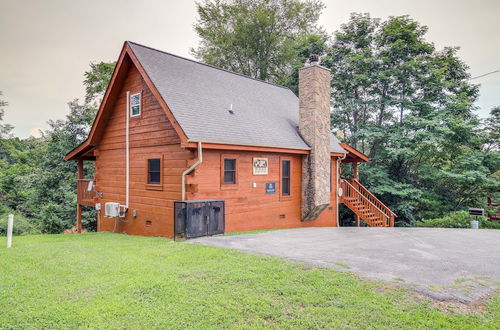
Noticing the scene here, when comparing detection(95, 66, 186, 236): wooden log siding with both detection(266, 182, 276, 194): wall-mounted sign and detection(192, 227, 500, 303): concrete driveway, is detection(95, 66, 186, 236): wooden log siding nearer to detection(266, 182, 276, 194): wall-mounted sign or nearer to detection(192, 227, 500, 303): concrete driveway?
detection(192, 227, 500, 303): concrete driveway

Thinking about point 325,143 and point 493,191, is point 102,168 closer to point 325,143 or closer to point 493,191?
point 325,143

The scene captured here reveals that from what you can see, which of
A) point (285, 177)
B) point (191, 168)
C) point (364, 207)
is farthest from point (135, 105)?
point (364, 207)

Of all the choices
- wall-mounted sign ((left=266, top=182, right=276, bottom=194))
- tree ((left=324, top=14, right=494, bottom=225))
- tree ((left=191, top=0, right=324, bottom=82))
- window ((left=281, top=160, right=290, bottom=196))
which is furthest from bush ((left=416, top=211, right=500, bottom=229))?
tree ((left=191, top=0, right=324, bottom=82))

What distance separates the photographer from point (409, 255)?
6.71 metres

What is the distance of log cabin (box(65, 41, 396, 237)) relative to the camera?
984 centimetres

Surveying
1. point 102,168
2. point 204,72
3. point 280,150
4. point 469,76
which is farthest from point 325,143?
point 469,76

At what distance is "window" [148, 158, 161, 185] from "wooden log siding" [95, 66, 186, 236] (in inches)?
7.4

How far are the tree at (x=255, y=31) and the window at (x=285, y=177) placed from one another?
1789 cm

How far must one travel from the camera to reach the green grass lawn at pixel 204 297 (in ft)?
11.5

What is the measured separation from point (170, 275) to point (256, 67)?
26873 mm

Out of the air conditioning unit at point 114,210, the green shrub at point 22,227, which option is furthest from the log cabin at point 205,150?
the green shrub at point 22,227

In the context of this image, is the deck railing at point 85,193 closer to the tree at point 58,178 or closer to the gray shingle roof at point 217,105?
the tree at point 58,178

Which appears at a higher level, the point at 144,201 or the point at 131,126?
the point at 131,126

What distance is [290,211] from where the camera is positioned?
1262 centimetres
